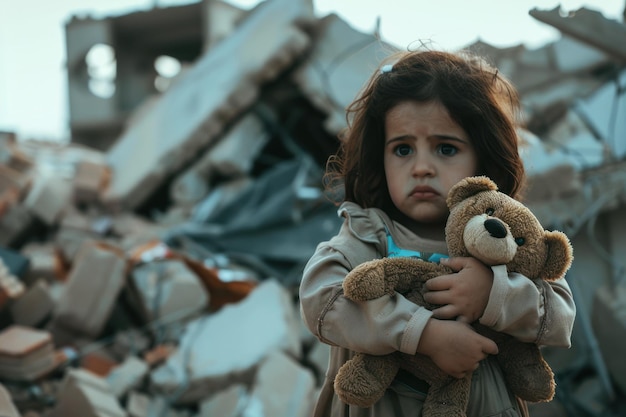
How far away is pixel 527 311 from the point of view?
60.7 inches

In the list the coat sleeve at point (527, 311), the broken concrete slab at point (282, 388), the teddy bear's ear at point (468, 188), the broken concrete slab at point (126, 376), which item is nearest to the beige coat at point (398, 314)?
the coat sleeve at point (527, 311)

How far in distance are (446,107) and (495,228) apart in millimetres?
357

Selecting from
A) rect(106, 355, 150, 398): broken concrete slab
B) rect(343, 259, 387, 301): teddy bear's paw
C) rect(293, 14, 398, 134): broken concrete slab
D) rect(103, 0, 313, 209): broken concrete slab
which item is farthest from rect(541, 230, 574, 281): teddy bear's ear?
rect(103, 0, 313, 209): broken concrete slab

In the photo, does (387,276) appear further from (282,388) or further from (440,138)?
(282,388)

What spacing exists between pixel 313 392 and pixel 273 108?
2698 millimetres

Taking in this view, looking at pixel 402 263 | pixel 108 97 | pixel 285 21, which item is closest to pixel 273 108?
pixel 285 21

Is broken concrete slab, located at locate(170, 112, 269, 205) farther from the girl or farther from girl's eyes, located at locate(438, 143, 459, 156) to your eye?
girl's eyes, located at locate(438, 143, 459, 156)

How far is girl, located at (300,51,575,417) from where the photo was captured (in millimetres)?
1540

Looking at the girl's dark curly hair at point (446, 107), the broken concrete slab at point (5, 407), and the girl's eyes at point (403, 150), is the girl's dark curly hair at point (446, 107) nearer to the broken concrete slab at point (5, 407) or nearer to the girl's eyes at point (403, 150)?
the girl's eyes at point (403, 150)

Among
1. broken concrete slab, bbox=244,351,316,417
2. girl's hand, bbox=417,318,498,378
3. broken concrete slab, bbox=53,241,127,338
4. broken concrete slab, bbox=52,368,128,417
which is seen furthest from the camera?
broken concrete slab, bbox=53,241,127,338

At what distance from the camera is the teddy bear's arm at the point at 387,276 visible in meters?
1.54

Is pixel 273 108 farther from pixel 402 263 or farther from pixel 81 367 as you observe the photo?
pixel 402 263

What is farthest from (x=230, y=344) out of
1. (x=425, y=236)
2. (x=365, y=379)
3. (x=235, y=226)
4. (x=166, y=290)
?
(x=365, y=379)

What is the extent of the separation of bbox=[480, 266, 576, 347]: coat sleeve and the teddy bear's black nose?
7cm
